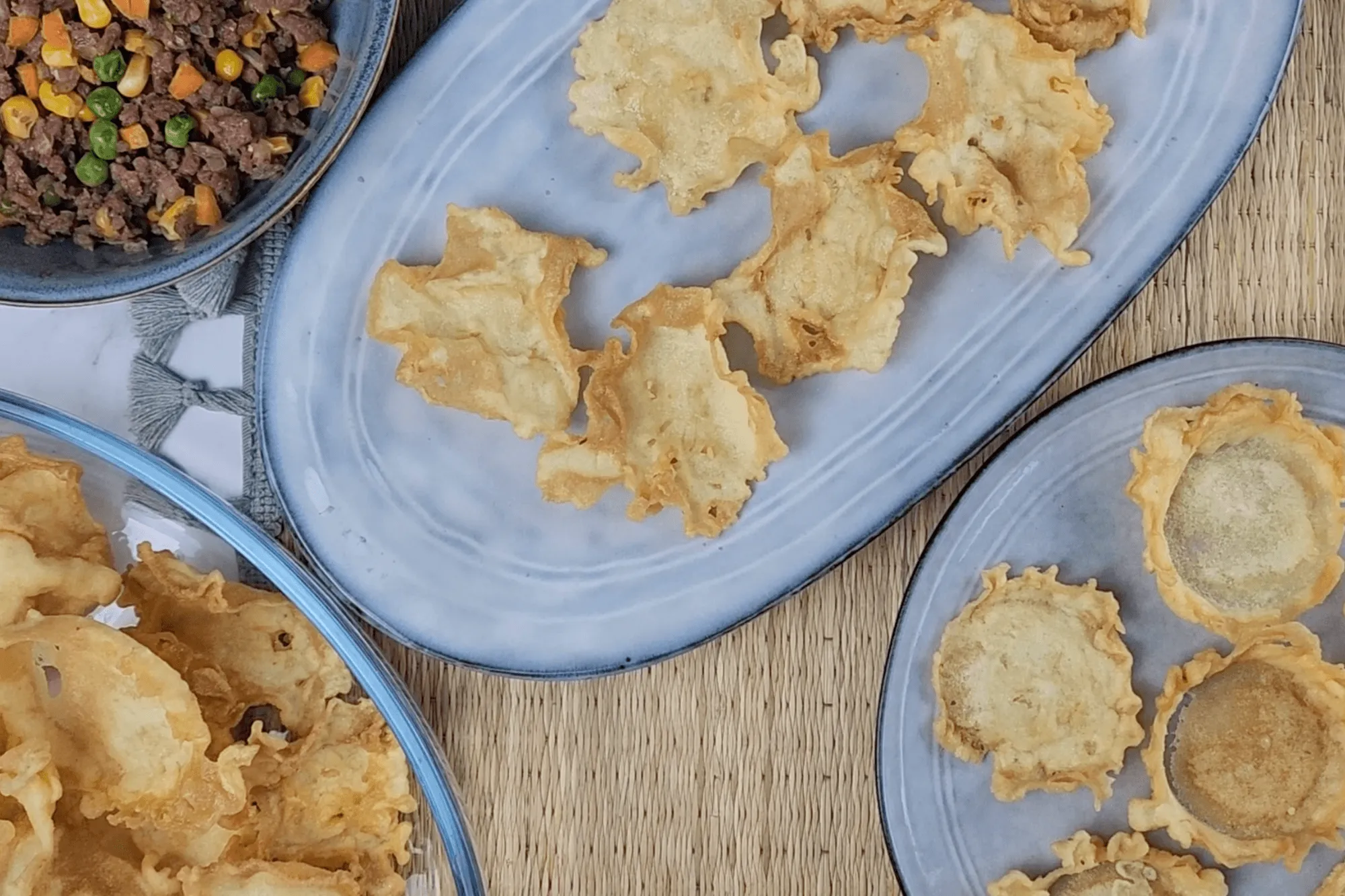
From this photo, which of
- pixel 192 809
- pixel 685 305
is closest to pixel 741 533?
pixel 685 305

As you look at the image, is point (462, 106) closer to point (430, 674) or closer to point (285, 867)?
point (430, 674)

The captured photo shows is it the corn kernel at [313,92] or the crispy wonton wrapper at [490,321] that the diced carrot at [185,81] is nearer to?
the corn kernel at [313,92]

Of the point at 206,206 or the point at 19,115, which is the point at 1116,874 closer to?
the point at 206,206

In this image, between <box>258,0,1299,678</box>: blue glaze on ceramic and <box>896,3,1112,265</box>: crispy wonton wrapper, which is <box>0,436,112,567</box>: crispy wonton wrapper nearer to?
<box>258,0,1299,678</box>: blue glaze on ceramic

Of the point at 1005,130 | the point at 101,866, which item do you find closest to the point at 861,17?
the point at 1005,130

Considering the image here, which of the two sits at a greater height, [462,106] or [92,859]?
[462,106]

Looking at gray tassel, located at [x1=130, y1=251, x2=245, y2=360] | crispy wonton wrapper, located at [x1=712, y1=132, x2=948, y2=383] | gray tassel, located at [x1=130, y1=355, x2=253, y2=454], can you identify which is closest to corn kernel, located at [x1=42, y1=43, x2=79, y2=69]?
gray tassel, located at [x1=130, y1=251, x2=245, y2=360]

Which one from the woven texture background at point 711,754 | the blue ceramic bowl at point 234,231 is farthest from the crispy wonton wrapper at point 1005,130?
the blue ceramic bowl at point 234,231
